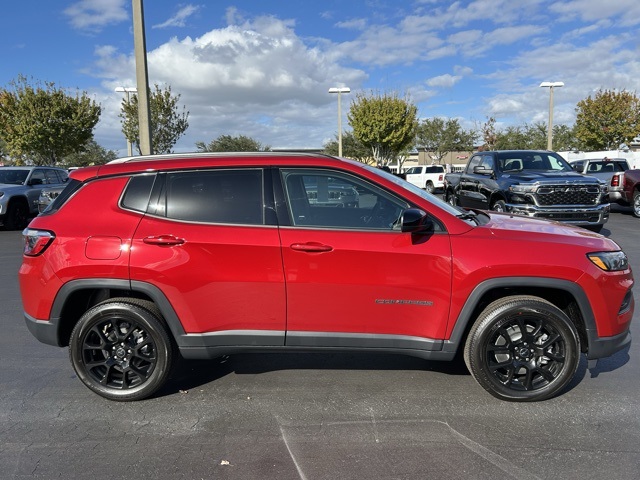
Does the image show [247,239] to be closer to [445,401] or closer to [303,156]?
[303,156]

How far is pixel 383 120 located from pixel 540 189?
75.0ft

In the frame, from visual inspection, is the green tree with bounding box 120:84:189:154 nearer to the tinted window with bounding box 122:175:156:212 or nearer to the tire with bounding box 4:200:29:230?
the tire with bounding box 4:200:29:230

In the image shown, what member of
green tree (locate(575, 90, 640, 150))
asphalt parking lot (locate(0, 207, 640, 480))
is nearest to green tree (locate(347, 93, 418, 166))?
green tree (locate(575, 90, 640, 150))

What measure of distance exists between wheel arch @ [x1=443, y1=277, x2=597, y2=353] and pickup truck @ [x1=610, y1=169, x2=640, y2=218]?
13.2 m

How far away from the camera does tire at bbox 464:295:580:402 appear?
3312 millimetres

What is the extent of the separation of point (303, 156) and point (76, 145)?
28743 millimetres

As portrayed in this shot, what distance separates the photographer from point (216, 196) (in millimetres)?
3480

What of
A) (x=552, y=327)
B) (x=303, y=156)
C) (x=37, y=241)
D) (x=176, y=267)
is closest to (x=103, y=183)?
(x=37, y=241)

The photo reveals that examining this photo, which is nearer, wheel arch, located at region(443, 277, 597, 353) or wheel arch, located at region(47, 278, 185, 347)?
wheel arch, located at region(443, 277, 597, 353)

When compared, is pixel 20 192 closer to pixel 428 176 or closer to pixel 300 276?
pixel 300 276

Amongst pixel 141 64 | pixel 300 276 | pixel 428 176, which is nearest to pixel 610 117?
pixel 428 176

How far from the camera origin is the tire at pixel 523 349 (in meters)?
3.31

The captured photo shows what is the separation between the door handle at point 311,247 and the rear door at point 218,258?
148 millimetres

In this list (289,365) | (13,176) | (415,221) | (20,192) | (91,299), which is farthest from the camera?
(13,176)
